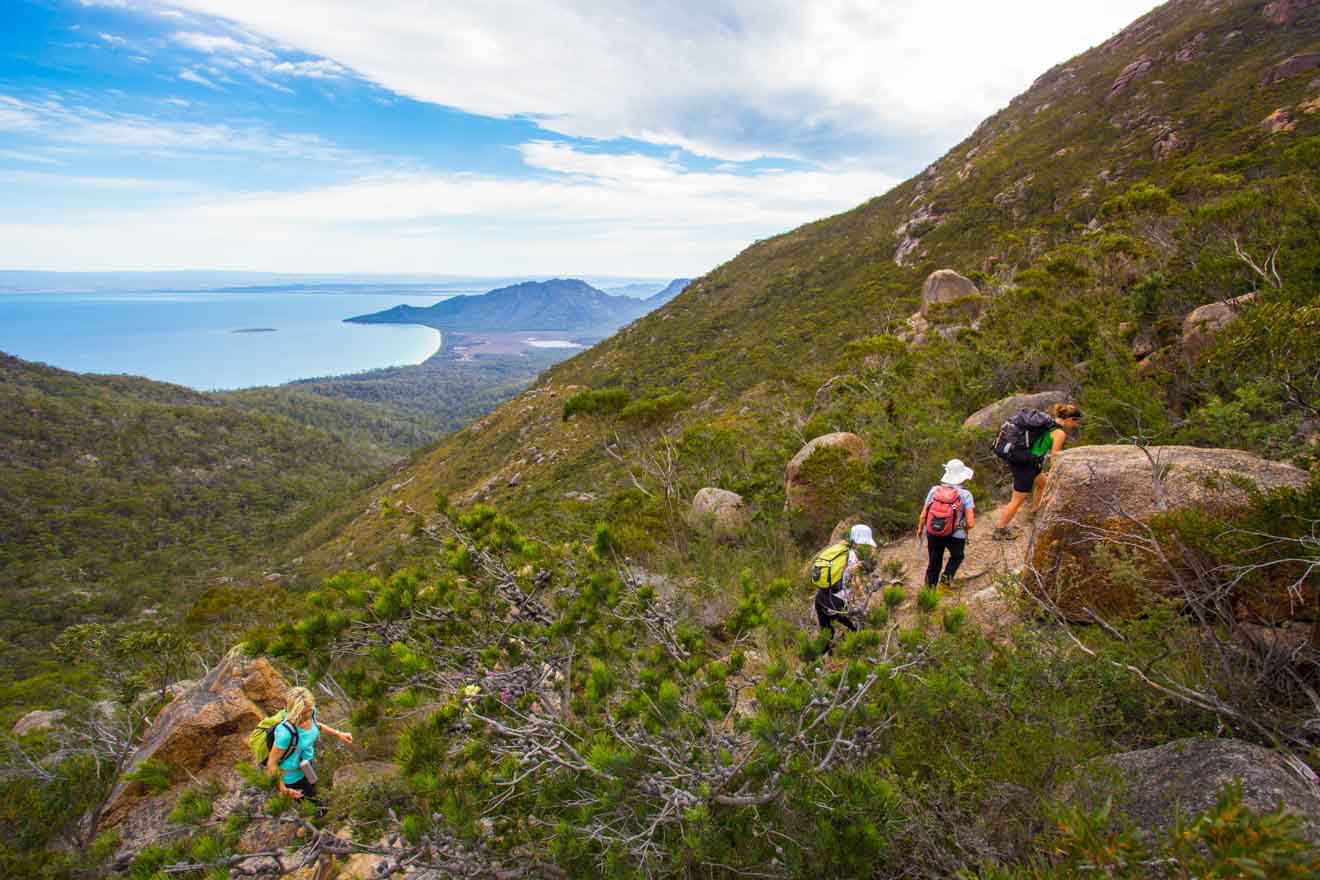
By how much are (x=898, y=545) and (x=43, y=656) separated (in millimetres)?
48187

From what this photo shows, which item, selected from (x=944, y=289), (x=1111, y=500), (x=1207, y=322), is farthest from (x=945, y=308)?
(x=1111, y=500)

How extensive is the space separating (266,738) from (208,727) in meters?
2.39

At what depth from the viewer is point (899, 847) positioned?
Result: 8.13 feet

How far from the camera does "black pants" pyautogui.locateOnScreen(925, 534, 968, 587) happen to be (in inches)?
210

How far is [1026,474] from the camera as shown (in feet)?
19.4

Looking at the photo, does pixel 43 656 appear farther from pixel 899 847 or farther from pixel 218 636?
pixel 899 847

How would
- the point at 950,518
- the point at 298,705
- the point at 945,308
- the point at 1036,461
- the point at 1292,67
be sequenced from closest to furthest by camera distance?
1. the point at 298,705
2. the point at 950,518
3. the point at 1036,461
4. the point at 945,308
5. the point at 1292,67

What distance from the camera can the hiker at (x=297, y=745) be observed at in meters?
4.47

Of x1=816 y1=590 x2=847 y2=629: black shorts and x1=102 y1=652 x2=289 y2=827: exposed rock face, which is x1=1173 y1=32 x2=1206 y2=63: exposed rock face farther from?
x1=102 y1=652 x2=289 y2=827: exposed rock face

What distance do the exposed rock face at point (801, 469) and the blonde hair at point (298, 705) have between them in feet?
24.8

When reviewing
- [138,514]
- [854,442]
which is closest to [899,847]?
[854,442]

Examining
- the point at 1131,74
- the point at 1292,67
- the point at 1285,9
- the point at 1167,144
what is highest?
the point at 1285,9

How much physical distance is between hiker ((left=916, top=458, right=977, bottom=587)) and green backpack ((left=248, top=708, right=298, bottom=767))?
5836 mm

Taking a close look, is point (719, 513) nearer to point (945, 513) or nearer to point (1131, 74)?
point (945, 513)
